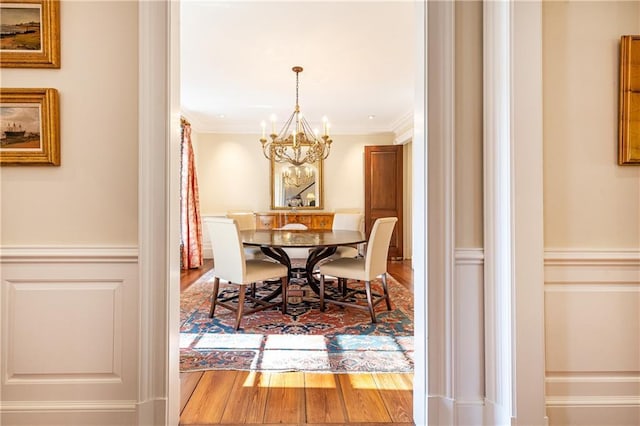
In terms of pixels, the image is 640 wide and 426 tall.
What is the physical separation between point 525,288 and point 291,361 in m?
1.43

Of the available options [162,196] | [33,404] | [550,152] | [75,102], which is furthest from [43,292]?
[550,152]

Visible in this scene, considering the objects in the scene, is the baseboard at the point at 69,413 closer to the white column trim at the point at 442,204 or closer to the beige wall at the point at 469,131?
the white column trim at the point at 442,204

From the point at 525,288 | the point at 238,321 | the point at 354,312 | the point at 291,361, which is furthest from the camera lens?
the point at 354,312

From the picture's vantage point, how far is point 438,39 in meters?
1.32

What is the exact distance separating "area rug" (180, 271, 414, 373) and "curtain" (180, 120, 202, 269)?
1647 mm

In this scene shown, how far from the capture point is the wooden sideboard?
18.0ft

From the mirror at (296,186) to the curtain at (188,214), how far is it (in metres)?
1.41

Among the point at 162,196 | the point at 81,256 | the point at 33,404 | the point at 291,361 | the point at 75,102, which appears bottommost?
the point at 291,361

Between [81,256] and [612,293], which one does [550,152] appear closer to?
[612,293]

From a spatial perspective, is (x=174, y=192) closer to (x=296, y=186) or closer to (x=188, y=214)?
(x=188, y=214)

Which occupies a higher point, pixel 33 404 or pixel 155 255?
pixel 155 255

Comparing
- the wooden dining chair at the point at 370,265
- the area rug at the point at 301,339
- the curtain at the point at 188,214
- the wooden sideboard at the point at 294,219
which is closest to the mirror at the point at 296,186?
the wooden sideboard at the point at 294,219

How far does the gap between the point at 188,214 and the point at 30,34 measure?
3.67m

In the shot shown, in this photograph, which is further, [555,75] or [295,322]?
[295,322]
